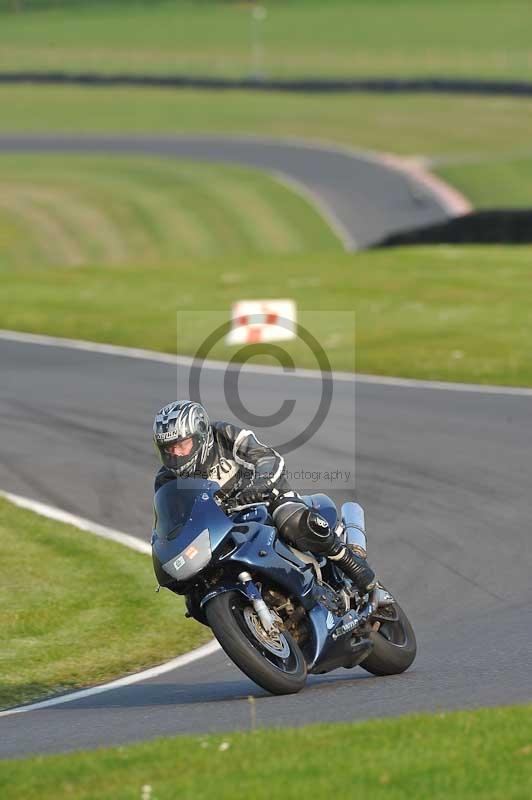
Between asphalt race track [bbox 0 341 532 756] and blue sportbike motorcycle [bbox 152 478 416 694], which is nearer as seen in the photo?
blue sportbike motorcycle [bbox 152 478 416 694]

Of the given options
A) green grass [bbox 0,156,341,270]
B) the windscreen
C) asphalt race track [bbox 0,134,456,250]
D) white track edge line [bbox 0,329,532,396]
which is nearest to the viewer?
the windscreen

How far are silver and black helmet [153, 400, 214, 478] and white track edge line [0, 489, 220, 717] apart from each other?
81.2 inches

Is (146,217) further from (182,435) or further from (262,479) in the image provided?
(182,435)

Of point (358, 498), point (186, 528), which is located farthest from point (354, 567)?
point (358, 498)

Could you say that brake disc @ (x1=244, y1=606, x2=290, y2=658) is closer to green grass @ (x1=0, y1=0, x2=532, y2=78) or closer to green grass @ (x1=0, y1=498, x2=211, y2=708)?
green grass @ (x1=0, y1=498, x2=211, y2=708)

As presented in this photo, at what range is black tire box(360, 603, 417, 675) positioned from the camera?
898 cm

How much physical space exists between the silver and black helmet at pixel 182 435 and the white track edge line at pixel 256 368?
11008 millimetres

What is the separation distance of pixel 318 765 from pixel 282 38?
97.1 meters

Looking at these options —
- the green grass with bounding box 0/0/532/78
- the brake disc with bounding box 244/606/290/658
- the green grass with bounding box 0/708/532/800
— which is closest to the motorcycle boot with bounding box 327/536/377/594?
the brake disc with bounding box 244/606/290/658

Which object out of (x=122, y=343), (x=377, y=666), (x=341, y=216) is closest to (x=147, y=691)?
(x=377, y=666)

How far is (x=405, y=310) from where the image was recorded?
25.7 meters

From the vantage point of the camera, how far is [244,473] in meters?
8.62

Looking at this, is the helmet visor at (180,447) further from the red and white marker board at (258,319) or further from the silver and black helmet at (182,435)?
the red and white marker board at (258,319)

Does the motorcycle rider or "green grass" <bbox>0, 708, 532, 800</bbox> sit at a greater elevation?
the motorcycle rider
